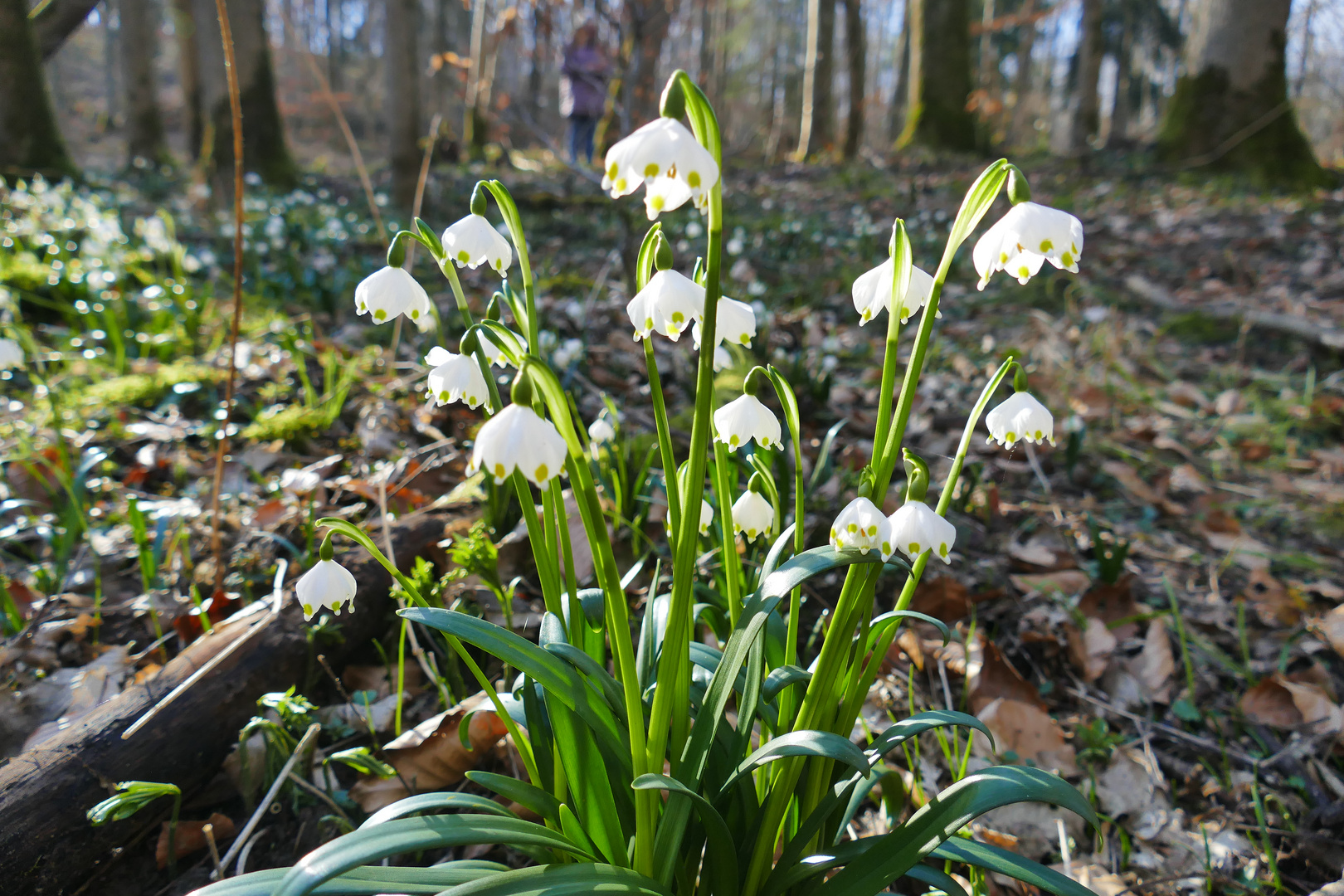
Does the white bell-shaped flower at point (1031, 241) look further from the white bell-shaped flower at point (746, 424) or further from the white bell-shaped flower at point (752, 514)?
the white bell-shaped flower at point (752, 514)

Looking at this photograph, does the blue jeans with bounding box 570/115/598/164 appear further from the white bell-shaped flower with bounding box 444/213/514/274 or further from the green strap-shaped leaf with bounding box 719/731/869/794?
the green strap-shaped leaf with bounding box 719/731/869/794

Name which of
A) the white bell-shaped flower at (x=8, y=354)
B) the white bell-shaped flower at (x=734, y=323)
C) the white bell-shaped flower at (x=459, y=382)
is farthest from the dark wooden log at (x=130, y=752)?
the white bell-shaped flower at (x=8, y=354)

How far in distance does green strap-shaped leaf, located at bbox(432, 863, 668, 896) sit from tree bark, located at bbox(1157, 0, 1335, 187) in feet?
30.4

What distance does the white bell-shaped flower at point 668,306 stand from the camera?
98 cm

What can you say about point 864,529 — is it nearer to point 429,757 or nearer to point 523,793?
point 523,793

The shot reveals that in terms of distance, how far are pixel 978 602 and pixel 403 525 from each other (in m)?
1.72

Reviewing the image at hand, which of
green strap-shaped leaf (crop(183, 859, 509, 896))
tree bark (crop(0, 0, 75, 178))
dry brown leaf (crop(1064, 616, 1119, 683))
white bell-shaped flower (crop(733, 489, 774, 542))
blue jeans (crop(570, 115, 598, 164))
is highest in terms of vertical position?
blue jeans (crop(570, 115, 598, 164))

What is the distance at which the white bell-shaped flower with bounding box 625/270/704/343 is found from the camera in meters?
0.98

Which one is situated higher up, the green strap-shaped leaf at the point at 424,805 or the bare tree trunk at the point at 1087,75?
the bare tree trunk at the point at 1087,75

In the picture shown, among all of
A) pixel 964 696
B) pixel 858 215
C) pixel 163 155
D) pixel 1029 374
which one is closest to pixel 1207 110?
pixel 858 215

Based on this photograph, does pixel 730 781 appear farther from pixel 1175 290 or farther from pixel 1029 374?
pixel 1175 290

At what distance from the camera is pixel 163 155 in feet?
38.0

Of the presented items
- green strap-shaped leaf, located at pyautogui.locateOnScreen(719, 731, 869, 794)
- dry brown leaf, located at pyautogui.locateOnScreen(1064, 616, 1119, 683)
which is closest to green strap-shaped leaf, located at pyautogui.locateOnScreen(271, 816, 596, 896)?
green strap-shaped leaf, located at pyautogui.locateOnScreen(719, 731, 869, 794)

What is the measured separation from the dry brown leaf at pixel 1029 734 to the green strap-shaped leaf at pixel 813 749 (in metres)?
1.05
